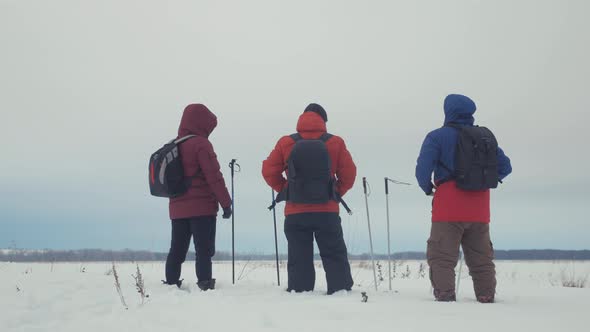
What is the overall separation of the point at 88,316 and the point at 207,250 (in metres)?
1.90

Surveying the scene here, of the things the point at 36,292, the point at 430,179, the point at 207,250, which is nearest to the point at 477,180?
the point at 430,179

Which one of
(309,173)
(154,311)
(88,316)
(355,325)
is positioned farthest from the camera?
(309,173)

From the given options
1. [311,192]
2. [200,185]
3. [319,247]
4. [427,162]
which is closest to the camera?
[427,162]

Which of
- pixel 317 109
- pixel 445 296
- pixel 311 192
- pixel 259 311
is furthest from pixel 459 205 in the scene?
pixel 259 311

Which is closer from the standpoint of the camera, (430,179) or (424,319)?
(424,319)

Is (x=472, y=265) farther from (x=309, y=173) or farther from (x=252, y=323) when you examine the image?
(x=252, y=323)

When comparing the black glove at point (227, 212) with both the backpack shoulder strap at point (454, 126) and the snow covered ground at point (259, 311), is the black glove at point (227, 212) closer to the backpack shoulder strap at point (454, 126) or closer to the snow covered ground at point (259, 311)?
the snow covered ground at point (259, 311)

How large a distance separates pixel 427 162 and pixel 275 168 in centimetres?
192

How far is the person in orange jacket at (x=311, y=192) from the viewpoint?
632 centimetres

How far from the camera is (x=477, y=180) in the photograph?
18.6 feet

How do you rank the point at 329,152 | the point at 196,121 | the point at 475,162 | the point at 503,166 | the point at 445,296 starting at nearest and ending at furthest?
1. the point at 445,296
2. the point at 475,162
3. the point at 503,166
4. the point at 329,152
5. the point at 196,121

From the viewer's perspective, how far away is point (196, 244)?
6855 millimetres

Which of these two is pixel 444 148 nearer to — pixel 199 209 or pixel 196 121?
pixel 199 209

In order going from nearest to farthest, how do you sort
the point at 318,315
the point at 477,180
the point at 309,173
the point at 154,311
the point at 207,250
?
the point at 318,315
the point at 154,311
the point at 477,180
the point at 309,173
the point at 207,250
